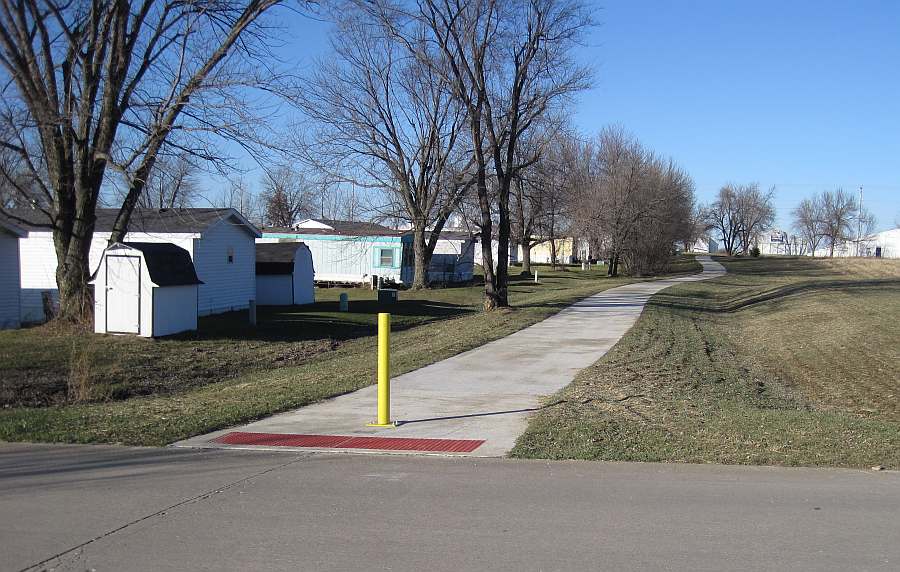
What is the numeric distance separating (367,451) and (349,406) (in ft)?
8.88

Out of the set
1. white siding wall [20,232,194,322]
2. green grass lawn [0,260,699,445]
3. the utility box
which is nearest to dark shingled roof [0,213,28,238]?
green grass lawn [0,260,699,445]

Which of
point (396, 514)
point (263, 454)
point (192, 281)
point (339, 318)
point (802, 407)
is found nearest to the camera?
point (396, 514)

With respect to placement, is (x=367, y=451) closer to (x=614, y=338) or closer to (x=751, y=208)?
(x=614, y=338)

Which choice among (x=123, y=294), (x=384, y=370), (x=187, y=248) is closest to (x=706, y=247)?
(x=187, y=248)

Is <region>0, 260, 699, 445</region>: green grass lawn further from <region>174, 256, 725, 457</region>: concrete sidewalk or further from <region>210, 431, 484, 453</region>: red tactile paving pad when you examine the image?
<region>210, 431, 484, 453</region>: red tactile paving pad

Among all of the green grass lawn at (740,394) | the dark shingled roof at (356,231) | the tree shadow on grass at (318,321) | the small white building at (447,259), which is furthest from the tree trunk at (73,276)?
the small white building at (447,259)

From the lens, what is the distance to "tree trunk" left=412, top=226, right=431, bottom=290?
44344 mm

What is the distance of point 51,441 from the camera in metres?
8.81

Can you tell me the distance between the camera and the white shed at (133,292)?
20844 mm

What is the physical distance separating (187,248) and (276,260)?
5564 millimetres

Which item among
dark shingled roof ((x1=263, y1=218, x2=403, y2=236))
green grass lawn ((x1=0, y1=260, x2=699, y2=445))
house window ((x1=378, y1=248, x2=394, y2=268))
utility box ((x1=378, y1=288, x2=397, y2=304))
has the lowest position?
green grass lawn ((x1=0, y1=260, x2=699, y2=445))

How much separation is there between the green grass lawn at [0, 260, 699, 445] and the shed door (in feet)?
1.47

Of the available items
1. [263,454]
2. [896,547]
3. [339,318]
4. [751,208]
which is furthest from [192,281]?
[751,208]

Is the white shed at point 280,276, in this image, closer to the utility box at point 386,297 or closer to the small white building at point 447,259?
the utility box at point 386,297
